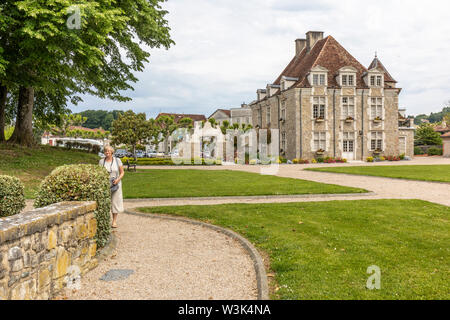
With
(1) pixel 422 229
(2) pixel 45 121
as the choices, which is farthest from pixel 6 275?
(2) pixel 45 121

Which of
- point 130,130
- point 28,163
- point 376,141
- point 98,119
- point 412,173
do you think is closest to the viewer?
point 28,163

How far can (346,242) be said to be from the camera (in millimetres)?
6855

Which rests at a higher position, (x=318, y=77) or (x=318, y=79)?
(x=318, y=77)

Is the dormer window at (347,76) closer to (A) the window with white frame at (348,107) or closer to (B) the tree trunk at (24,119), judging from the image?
(A) the window with white frame at (348,107)

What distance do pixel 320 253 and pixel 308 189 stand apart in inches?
339

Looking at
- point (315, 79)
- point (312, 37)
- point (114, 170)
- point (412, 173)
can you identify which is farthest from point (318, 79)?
point (114, 170)

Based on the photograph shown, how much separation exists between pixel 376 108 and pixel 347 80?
535 cm

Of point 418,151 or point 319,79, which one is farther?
point 418,151

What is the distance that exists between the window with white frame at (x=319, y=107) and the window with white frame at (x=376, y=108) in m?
6.44

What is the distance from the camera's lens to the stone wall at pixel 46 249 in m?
3.79

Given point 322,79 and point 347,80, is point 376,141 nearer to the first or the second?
point 347,80

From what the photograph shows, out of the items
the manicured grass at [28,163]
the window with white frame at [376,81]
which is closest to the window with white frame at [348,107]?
the window with white frame at [376,81]

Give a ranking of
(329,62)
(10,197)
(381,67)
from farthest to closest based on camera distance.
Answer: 1. (381,67)
2. (329,62)
3. (10,197)

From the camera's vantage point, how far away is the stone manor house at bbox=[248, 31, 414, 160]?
40.5 m
